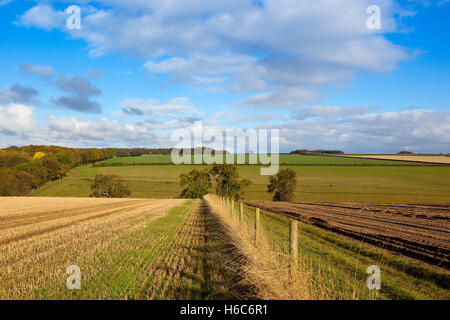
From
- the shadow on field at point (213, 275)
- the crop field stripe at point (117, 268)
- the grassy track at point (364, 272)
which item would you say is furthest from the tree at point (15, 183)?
the grassy track at point (364, 272)

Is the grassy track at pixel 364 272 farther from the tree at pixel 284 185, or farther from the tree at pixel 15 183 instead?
the tree at pixel 15 183

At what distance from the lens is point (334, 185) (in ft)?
251

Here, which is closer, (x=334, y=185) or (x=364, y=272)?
(x=364, y=272)

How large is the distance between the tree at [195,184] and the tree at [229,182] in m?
5.98

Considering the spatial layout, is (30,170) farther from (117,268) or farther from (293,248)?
(293,248)

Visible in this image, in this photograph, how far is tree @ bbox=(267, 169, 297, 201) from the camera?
65.8 meters

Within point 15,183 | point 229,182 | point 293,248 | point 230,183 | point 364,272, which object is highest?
point 293,248

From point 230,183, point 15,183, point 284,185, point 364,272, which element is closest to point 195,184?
point 230,183

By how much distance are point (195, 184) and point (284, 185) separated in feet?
102

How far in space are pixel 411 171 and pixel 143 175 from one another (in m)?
97.9

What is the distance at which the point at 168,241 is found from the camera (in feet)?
39.4

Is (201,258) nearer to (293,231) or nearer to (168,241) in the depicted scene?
(168,241)
